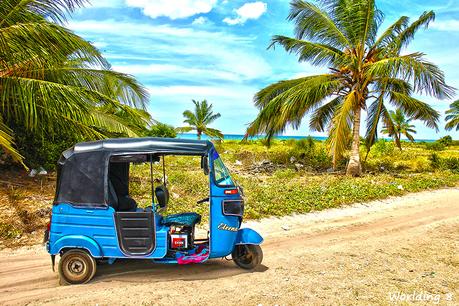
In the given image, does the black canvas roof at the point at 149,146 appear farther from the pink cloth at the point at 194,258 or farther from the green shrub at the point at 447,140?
the green shrub at the point at 447,140

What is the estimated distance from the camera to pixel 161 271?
5.51 meters

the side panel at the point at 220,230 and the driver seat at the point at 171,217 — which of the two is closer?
the side panel at the point at 220,230

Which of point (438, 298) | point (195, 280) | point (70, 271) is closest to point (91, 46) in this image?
point (70, 271)

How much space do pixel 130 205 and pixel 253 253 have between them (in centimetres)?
212

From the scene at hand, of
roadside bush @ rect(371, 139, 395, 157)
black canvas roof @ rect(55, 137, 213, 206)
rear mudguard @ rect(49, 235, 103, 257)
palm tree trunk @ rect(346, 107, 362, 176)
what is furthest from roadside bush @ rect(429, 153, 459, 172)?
rear mudguard @ rect(49, 235, 103, 257)

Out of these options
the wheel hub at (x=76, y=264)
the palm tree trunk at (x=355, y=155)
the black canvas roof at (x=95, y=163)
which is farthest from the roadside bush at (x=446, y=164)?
the wheel hub at (x=76, y=264)

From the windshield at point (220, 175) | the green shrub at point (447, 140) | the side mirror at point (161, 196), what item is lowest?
the side mirror at point (161, 196)

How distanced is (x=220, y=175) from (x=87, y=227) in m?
2.09

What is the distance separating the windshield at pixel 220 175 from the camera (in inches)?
204

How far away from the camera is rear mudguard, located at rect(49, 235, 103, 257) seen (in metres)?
4.94

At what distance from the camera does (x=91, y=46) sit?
29.9ft

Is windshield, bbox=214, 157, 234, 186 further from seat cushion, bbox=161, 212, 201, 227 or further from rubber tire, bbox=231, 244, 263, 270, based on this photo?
rubber tire, bbox=231, 244, 263, 270

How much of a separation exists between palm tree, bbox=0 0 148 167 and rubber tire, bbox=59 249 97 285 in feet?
9.29

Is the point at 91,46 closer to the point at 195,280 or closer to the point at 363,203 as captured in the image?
the point at 195,280
